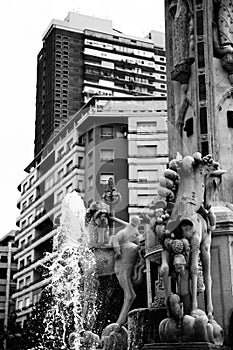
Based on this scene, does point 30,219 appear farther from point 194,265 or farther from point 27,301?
point 194,265

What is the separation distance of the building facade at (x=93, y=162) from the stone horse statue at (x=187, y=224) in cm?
3185

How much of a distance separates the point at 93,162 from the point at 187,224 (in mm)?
48875

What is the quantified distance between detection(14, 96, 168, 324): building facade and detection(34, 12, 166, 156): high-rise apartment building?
11.7 m

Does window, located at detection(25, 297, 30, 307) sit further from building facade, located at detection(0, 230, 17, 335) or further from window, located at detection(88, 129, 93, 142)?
window, located at detection(88, 129, 93, 142)

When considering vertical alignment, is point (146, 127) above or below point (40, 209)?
above

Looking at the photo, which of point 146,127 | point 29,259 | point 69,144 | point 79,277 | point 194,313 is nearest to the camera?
point 194,313

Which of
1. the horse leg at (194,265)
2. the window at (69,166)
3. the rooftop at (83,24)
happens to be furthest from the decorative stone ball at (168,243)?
the rooftop at (83,24)

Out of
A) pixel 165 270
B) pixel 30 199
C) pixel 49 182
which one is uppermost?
pixel 30 199

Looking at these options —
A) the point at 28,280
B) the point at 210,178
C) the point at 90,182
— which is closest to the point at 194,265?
the point at 210,178

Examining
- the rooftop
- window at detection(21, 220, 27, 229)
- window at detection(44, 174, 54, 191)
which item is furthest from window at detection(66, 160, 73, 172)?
the rooftop

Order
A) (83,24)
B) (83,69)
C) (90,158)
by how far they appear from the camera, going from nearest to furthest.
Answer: (90,158)
(83,69)
(83,24)

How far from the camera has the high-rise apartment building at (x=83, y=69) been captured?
89562 mm

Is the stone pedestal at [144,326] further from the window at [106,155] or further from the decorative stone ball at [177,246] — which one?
the window at [106,155]

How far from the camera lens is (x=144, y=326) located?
1262 cm
